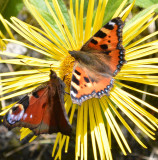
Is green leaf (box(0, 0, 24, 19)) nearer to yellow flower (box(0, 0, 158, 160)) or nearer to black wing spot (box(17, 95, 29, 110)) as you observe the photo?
yellow flower (box(0, 0, 158, 160))

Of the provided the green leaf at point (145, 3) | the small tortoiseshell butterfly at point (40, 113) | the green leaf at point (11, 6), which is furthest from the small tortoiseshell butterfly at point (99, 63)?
the green leaf at point (11, 6)

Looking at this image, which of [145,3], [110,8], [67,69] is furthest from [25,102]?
[145,3]

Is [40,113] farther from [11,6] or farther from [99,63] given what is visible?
[11,6]

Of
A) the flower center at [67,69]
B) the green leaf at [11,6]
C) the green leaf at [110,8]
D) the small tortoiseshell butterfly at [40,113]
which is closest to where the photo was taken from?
the small tortoiseshell butterfly at [40,113]

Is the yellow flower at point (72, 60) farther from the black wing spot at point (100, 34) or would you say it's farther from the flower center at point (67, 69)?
the black wing spot at point (100, 34)

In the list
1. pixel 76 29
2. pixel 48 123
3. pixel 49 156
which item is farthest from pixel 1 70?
pixel 48 123

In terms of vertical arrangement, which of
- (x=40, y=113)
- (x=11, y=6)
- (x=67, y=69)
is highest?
(x=11, y=6)
